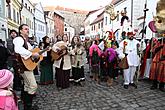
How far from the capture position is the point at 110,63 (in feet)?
25.0

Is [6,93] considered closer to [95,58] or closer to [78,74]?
[78,74]

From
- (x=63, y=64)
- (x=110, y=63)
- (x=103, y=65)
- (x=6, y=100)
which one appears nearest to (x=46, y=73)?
(x=63, y=64)

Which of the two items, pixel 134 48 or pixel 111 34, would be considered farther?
pixel 111 34

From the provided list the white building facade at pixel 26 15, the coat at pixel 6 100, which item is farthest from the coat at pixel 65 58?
the white building facade at pixel 26 15

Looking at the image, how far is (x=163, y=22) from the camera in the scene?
7.07 feet

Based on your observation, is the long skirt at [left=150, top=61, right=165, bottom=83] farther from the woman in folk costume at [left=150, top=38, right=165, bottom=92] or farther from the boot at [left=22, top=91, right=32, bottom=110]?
the boot at [left=22, top=91, right=32, bottom=110]

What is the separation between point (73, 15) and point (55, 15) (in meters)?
29.4

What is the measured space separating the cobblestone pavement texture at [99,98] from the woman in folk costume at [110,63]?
299 mm

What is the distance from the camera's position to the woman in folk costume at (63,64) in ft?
23.3

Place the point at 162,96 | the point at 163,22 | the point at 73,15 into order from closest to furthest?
1. the point at 163,22
2. the point at 162,96
3. the point at 73,15

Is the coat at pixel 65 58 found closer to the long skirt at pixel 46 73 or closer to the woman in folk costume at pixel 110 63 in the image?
the long skirt at pixel 46 73

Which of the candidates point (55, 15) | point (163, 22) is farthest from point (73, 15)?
point (163, 22)

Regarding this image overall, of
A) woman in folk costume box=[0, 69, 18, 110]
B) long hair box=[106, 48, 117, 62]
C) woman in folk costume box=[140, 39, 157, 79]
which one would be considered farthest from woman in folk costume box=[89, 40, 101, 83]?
woman in folk costume box=[0, 69, 18, 110]

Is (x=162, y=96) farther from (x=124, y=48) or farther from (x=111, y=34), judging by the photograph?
(x=111, y=34)
